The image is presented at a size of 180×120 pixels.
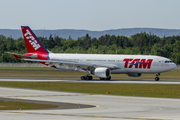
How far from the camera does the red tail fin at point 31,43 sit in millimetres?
81250

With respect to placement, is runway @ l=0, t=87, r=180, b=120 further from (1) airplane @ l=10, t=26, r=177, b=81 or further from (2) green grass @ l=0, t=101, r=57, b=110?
(1) airplane @ l=10, t=26, r=177, b=81

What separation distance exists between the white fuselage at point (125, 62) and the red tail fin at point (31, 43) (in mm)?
4161

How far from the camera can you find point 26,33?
82.1 m

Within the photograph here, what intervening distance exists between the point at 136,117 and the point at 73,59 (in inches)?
2007

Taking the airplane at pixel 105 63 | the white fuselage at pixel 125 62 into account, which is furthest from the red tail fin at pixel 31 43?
the white fuselage at pixel 125 62

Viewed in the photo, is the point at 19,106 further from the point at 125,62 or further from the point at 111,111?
the point at 125,62

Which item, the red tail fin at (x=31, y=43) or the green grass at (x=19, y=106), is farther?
the red tail fin at (x=31, y=43)

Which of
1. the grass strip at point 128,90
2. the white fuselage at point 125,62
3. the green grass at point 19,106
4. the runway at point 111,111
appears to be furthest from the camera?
the white fuselage at point 125,62

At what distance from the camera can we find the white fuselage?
72.8 meters

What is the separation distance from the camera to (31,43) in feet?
268

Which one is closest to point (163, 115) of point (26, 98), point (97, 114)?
point (97, 114)

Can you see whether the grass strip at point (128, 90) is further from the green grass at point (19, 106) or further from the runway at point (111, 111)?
the green grass at point (19, 106)

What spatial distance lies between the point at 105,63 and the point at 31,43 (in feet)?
49.0

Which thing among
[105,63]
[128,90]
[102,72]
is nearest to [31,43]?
[105,63]
